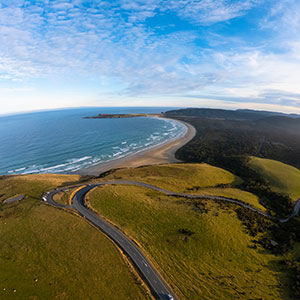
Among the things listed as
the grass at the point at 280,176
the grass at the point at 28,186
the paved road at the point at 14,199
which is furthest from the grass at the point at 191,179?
the paved road at the point at 14,199

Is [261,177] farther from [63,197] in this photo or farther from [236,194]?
[63,197]

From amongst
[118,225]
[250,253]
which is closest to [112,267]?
[118,225]

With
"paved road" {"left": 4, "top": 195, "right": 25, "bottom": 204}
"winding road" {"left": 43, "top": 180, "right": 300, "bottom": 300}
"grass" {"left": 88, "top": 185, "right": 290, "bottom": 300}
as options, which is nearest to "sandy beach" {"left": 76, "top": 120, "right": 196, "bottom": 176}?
"winding road" {"left": 43, "top": 180, "right": 300, "bottom": 300}

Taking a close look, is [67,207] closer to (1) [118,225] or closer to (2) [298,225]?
(1) [118,225]

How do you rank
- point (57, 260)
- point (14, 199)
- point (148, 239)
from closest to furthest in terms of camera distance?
point (57, 260) → point (148, 239) → point (14, 199)

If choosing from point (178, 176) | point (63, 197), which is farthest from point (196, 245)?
point (63, 197)

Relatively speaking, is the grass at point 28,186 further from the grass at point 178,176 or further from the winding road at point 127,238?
the grass at point 178,176
